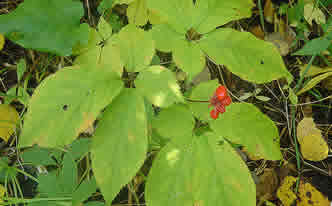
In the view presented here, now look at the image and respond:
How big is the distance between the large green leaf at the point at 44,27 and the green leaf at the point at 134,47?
1.02ft

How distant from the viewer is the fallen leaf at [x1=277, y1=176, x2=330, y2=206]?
1315 millimetres

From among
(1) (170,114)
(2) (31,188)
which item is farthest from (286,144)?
(2) (31,188)

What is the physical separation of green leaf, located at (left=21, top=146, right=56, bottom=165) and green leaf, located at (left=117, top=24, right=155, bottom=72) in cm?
61

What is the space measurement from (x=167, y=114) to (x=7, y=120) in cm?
94

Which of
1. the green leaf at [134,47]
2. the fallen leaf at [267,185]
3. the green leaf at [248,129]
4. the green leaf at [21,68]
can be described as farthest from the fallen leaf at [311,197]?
the green leaf at [21,68]

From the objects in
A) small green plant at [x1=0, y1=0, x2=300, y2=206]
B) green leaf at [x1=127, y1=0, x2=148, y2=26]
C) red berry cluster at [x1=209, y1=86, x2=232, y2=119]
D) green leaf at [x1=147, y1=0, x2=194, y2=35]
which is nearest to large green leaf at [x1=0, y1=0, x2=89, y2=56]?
small green plant at [x1=0, y1=0, x2=300, y2=206]

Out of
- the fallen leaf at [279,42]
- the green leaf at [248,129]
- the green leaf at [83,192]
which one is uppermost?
the fallen leaf at [279,42]

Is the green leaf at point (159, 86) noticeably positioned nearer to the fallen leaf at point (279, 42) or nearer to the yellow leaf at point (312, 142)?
the yellow leaf at point (312, 142)

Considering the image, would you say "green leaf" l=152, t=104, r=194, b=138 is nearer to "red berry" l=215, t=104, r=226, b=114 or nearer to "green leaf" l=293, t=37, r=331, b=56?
"red berry" l=215, t=104, r=226, b=114

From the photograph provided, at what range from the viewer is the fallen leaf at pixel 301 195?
4.32ft

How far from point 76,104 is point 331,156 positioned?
1380mm

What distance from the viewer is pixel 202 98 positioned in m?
1.10

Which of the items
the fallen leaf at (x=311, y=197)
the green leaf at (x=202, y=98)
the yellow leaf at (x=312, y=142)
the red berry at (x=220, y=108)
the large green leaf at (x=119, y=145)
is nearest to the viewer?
the large green leaf at (x=119, y=145)

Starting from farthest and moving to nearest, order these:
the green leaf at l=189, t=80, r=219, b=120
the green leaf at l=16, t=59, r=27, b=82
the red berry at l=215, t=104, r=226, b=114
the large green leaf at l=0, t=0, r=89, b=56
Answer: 1. the green leaf at l=16, t=59, r=27, b=82
2. the large green leaf at l=0, t=0, r=89, b=56
3. the green leaf at l=189, t=80, r=219, b=120
4. the red berry at l=215, t=104, r=226, b=114
